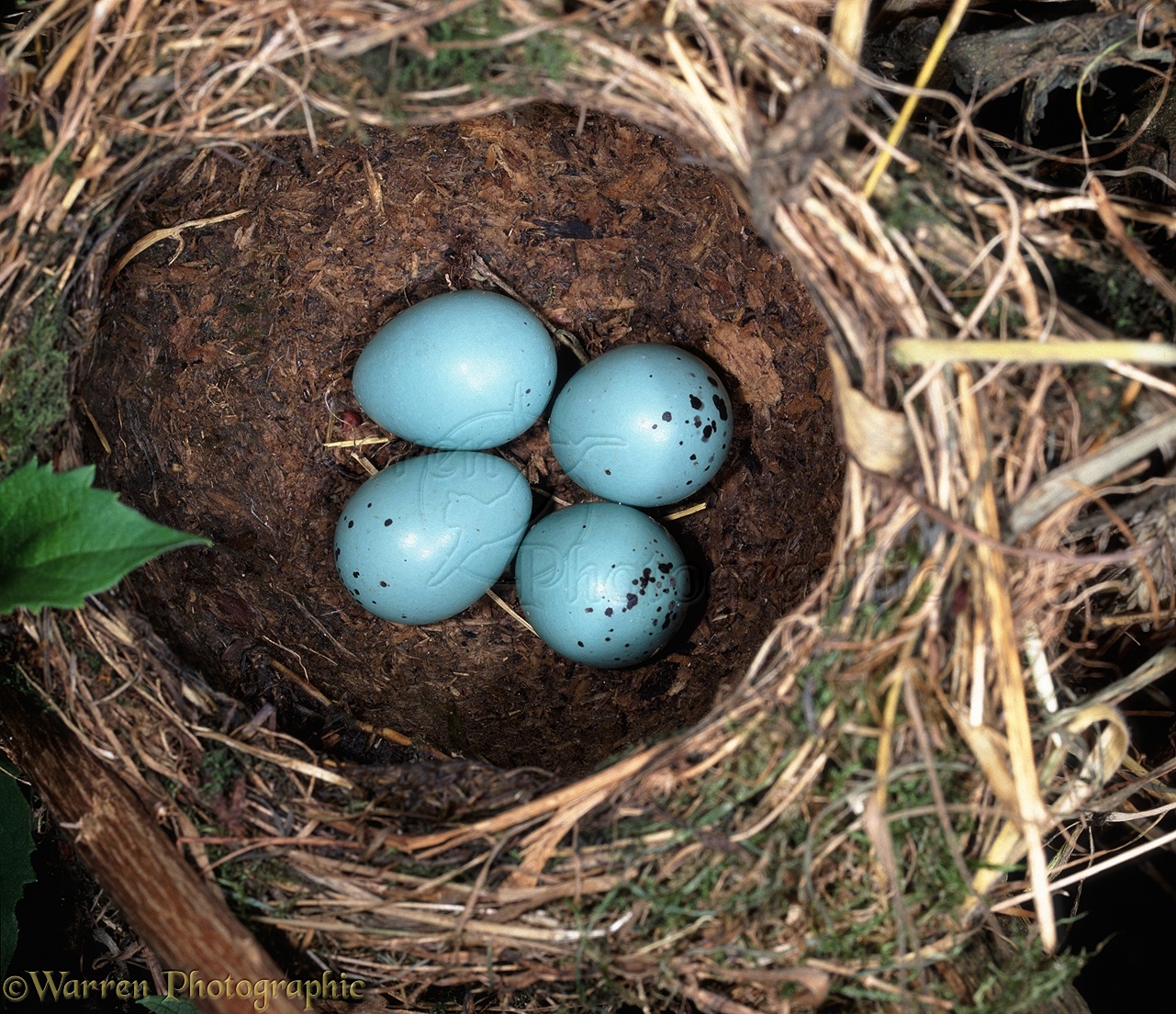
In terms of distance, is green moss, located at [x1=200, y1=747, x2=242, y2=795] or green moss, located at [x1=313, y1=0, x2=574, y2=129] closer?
green moss, located at [x1=313, y1=0, x2=574, y2=129]

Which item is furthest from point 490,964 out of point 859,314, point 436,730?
point 859,314

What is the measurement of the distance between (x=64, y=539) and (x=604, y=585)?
2.63 ft

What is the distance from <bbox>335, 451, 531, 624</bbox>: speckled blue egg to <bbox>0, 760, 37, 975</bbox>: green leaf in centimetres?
58

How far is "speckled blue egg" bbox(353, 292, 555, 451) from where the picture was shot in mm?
1636

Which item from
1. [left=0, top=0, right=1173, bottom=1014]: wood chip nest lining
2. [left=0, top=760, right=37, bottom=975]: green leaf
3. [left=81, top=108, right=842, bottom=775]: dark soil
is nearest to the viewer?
[left=0, top=0, right=1173, bottom=1014]: wood chip nest lining

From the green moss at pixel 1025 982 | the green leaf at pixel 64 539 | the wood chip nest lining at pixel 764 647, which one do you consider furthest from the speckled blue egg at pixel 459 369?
the green moss at pixel 1025 982

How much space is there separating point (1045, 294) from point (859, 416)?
272 millimetres

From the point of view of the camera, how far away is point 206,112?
122cm

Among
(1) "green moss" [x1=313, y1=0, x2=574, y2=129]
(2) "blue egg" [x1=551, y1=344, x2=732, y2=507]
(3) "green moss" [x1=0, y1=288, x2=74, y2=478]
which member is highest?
(1) "green moss" [x1=313, y1=0, x2=574, y2=129]

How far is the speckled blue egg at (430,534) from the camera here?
1668 millimetres

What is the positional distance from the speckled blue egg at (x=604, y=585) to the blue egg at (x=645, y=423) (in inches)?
2.9

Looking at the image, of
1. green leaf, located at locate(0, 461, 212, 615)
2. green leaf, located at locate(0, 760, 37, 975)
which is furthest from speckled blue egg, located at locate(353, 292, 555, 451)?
green leaf, located at locate(0, 760, 37, 975)

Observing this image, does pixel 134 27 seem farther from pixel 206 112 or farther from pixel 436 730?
pixel 436 730

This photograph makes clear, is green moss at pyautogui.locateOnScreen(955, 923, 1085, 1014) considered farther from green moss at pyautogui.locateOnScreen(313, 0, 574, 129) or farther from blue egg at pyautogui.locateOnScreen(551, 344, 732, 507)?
green moss at pyautogui.locateOnScreen(313, 0, 574, 129)
